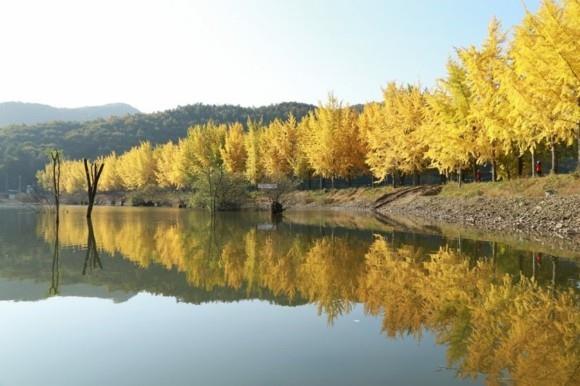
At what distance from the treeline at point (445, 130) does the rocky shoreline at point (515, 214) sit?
354 cm

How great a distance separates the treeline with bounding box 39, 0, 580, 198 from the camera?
2197 centimetres

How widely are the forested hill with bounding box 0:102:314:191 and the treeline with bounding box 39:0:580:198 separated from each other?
224ft

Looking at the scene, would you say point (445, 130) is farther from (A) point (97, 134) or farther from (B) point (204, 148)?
(A) point (97, 134)

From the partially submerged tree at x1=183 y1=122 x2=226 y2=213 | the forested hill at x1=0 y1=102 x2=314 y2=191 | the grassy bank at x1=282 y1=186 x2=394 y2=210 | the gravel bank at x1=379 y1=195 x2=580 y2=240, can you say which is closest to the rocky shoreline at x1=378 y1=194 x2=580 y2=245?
the gravel bank at x1=379 y1=195 x2=580 y2=240

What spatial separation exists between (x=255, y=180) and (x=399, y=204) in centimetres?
2556

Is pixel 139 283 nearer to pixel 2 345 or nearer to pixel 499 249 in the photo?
pixel 2 345

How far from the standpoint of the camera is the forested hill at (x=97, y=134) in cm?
13925

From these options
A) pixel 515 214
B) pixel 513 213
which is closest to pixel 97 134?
pixel 513 213

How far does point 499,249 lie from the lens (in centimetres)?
1634

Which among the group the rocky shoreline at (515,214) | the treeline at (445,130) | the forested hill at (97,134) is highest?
the forested hill at (97,134)

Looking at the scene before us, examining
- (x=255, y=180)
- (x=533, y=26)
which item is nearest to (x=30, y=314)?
(x=533, y=26)

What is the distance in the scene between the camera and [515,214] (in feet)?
81.1

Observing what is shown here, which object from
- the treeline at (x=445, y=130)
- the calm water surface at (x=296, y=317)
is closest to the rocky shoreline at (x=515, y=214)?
the treeline at (x=445, y=130)

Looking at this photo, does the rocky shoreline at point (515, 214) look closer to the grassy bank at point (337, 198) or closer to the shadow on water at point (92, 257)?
the grassy bank at point (337, 198)
